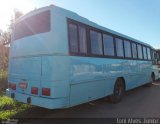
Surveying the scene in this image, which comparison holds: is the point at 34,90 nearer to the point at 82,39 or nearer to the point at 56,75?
the point at 56,75

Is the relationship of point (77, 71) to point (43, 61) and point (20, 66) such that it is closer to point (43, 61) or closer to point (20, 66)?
point (43, 61)

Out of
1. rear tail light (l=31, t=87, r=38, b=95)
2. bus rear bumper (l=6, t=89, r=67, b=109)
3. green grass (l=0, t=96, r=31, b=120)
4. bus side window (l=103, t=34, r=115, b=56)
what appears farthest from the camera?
bus side window (l=103, t=34, r=115, b=56)

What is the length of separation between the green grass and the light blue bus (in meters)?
0.57

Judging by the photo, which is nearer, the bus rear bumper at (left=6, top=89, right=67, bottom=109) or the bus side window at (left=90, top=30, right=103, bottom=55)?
the bus rear bumper at (left=6, top=89, right=67, bottom=109)

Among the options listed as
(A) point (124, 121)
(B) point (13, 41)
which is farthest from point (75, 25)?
(A) point (124, 121)

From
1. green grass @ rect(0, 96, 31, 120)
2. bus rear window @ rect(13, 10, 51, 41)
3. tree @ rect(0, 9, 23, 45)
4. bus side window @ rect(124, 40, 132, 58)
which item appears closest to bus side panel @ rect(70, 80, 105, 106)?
bus rear window @ rect(13, 10, 51, 41)

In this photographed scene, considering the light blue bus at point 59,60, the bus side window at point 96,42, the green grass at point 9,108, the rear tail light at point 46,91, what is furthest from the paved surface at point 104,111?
the bus side window at point 96,42

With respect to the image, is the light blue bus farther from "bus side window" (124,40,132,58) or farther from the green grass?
"bus side window" (124,40,132,58)

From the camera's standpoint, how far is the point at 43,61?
4914 millimetres

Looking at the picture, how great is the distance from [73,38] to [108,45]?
2.31m

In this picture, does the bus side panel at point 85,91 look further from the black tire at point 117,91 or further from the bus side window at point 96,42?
the black tire at point 117,91

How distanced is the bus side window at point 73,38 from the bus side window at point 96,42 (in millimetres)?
907

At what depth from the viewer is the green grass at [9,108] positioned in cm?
580

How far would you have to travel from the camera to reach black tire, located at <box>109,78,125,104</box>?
7.74m
